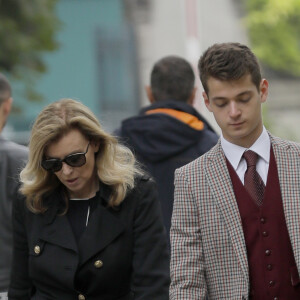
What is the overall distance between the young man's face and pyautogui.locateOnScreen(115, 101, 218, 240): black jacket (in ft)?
7.11

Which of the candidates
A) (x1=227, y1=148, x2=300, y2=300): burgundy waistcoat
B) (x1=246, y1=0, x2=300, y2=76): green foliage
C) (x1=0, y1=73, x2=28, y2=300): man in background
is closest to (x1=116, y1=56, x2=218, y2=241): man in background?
(x1=0, y1=73, x2=28, y2=300): man in background

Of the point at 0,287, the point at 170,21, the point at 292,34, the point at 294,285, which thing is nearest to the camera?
the point at 294,285

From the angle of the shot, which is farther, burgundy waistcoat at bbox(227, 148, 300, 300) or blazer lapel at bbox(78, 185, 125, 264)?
blazer lapel at bbox(78, 185, 125, 264)

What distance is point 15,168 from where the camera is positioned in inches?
227

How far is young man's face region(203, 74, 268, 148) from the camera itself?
12.9ft

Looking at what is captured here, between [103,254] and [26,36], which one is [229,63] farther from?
[26,36]

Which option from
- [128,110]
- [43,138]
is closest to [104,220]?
[43,138]

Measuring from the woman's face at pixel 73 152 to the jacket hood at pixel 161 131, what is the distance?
1.50m

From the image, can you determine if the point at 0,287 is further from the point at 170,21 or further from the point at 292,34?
the point at 292,34

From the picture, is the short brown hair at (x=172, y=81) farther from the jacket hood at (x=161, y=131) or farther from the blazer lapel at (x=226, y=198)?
the blazer lapel at (x=226, y=198)

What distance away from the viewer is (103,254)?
180 inches

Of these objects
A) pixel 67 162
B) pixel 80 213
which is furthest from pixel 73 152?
pixel 80 213

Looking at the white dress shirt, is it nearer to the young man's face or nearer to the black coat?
the young man's face

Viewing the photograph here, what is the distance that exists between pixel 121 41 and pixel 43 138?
1511 centimetres
